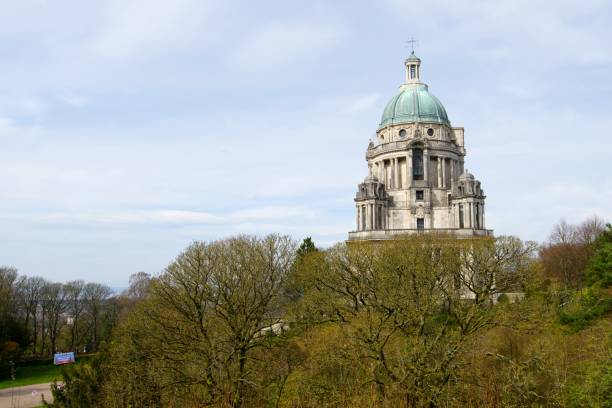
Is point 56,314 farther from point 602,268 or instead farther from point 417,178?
point 602,268

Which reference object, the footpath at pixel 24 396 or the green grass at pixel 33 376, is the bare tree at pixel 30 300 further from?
the footpath at pixel 24 396

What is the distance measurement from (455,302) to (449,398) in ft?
49.4

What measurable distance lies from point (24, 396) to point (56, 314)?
89.4 ft

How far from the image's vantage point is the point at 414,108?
2542 inches

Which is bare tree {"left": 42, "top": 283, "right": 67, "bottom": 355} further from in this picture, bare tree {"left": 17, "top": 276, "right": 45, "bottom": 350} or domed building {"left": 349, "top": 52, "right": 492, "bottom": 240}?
domed building {"left": 349, "top": 52, "right": 492, "bottom": 240}

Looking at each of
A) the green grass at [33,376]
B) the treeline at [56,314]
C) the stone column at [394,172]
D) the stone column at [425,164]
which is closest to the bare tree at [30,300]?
the treeline at [56,314]

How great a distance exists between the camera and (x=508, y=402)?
62.8 feet

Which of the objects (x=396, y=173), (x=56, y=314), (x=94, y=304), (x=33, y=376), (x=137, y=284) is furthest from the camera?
(x=137, y=284)

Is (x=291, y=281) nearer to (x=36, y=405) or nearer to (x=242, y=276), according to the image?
(x=242, y=276)

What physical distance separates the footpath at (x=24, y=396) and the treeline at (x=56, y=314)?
12369 mm

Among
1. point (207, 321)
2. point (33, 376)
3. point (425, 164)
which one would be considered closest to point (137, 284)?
point (33, 376)

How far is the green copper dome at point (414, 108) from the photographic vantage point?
64.3 metres

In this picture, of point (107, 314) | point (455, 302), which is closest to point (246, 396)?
point (455, 302)

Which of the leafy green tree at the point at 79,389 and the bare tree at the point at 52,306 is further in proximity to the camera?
the bare tree at the point at 52,306
